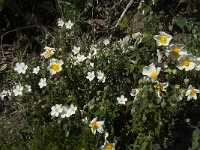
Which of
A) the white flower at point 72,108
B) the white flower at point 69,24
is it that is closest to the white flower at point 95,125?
the white flower at point 72,108

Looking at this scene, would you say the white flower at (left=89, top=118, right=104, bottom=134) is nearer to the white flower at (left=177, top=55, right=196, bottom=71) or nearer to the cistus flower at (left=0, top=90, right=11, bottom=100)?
the white flower at (left=177, top=55, right=196, bottom=71)

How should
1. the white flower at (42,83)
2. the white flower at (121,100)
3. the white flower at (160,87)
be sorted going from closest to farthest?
the white flower at (160,87), the white flower at (121,100), the white flower at (42,83)

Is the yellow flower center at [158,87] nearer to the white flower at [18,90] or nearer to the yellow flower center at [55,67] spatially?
the yellow flower center at [55,67]

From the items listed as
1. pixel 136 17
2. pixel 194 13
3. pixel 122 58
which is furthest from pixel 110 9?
pixel 122 58

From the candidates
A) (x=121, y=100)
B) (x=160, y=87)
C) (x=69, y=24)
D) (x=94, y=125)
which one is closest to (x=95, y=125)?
(x=94, y=125)

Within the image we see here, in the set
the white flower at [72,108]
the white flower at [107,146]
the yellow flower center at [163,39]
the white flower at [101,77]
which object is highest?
the yellow flower center at [163,39]

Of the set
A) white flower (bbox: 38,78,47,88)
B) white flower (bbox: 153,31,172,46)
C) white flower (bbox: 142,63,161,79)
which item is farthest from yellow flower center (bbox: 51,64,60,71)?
white flower (bbox: 153,31,172,46)
